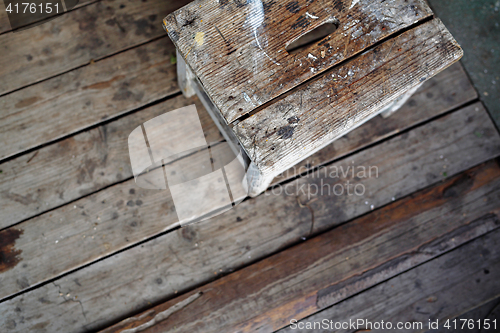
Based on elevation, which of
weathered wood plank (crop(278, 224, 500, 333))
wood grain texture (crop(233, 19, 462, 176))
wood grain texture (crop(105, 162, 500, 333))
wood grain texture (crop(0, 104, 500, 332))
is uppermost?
wood grain texture (crop(233, 19, 462, 176))

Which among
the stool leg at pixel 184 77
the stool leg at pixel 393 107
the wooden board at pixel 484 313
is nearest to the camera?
the stool leg at pixel 184 77

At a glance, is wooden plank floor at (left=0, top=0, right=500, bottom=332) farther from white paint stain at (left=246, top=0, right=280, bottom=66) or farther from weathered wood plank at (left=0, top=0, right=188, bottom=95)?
white paint stain at (left=246, top=0, right=280, bottom=66)

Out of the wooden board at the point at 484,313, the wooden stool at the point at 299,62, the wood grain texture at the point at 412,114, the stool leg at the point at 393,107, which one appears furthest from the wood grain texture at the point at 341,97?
the wooden board at the point at 484,313

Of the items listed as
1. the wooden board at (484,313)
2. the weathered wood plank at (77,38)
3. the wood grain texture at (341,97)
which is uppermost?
the weathered wood plank at (77,38)

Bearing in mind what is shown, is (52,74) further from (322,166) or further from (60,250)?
(322,166)

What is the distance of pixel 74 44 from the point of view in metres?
1.43

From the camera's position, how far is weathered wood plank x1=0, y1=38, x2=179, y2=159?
1.37 meters

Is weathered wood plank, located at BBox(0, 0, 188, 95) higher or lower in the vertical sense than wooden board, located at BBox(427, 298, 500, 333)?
higher

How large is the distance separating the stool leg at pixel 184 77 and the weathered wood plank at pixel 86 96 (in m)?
0.07

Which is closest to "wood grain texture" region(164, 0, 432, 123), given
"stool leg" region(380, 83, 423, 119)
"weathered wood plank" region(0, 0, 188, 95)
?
"stool leg" region(380, 83, 423, 119)

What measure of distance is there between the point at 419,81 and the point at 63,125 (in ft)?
4.69

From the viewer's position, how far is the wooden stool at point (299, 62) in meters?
0.91

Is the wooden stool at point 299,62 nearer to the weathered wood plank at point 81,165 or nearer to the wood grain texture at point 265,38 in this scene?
the wood grain texture at point 265,38

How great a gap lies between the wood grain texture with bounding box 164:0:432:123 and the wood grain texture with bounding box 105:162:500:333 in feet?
2.54
